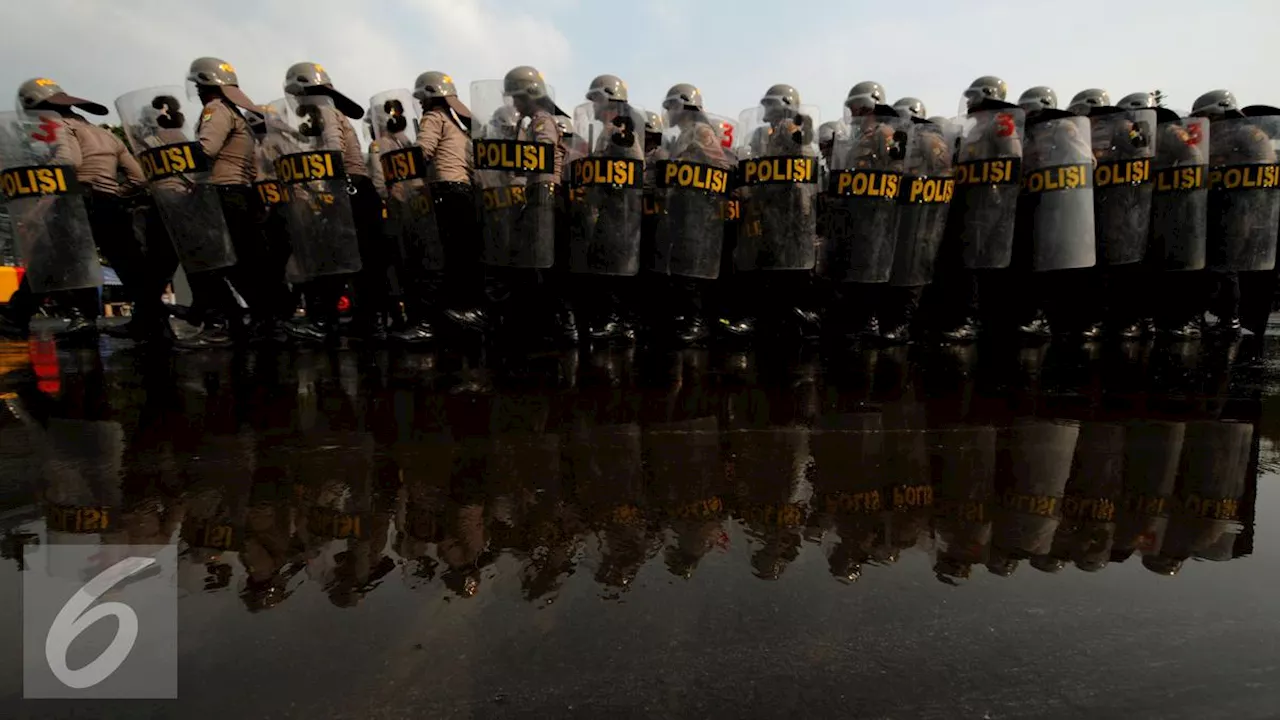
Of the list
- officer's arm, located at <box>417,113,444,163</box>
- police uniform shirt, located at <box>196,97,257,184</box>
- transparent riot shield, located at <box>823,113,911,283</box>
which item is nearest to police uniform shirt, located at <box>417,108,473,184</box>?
officer's arm, located at <box>417,113,444,163</box>

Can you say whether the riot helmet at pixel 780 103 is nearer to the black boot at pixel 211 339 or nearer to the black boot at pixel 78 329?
the black boot at pixel 211 339

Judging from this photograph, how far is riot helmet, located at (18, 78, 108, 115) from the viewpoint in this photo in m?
5.74

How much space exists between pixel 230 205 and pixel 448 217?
2.02m

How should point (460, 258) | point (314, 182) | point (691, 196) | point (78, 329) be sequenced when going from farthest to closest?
point (78, 329)
point (460, 258)
point (691, 196)
point (314, 182)

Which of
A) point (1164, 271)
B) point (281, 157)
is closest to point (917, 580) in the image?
point (281, 157)

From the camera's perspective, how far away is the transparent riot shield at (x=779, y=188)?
18.7 ft

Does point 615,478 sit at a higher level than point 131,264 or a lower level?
lower

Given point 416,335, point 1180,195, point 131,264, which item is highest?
point 1180,195

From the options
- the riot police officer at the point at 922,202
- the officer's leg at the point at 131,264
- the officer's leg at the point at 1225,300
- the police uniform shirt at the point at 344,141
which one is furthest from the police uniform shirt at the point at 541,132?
the officer's leg at the point at 1225,300

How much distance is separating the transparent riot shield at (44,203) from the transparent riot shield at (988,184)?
331 inches

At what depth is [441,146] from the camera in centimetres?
574

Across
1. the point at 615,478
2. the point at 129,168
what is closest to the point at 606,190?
the point at 615,478

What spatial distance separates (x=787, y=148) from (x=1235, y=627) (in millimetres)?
5011

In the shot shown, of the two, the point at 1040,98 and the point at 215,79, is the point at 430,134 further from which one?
the point at 1040,98
